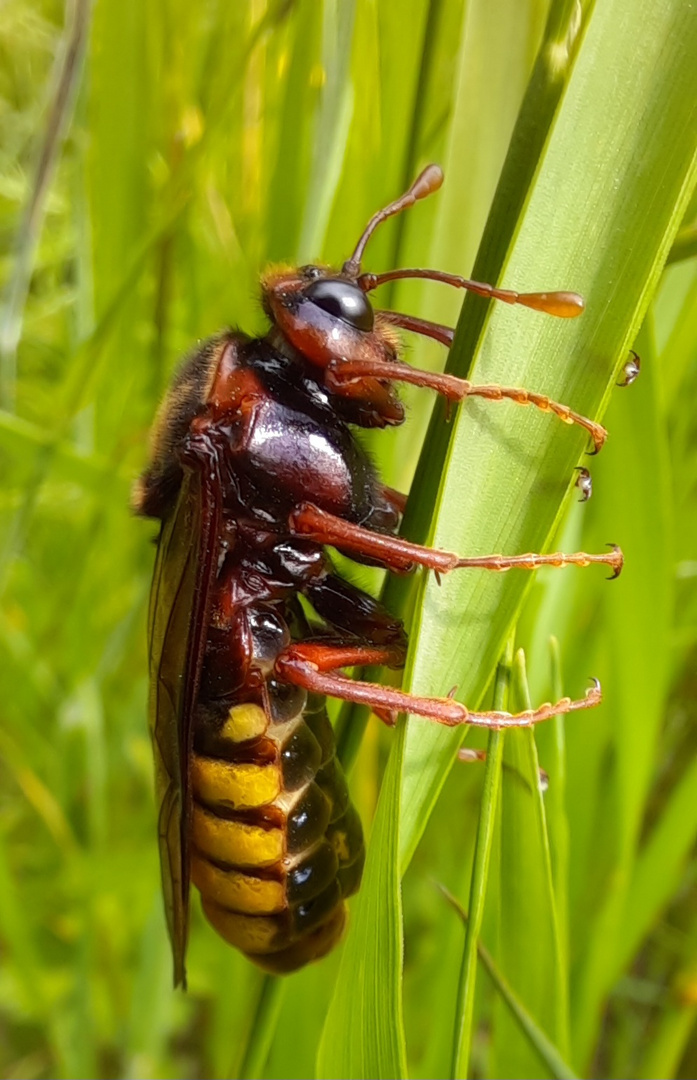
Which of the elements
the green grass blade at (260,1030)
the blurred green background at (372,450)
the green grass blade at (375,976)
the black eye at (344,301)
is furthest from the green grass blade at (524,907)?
the black eye at (344,301)

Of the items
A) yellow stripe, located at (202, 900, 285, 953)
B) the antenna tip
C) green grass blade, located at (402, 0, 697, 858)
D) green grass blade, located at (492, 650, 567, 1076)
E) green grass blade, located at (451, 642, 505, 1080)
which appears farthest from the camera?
yellow stripe, located at (202, 900, 285, 953)

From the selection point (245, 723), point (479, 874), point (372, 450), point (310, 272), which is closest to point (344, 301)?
point (310, 272)

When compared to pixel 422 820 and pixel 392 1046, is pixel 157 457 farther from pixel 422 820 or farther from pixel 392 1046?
pixel 392 1046

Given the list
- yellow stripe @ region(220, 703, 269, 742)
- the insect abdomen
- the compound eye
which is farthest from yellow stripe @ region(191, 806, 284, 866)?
the compound eye

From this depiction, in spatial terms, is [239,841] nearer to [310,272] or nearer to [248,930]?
[248,930]

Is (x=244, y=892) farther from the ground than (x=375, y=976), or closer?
closer

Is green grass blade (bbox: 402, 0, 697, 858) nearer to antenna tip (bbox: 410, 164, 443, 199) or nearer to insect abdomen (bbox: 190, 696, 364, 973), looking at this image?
antenna tip (bbox: 410, 164, 443, 199)

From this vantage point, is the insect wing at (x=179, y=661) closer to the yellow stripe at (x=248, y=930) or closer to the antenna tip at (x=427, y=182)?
the yellow stripe at (x=248, y=930)
